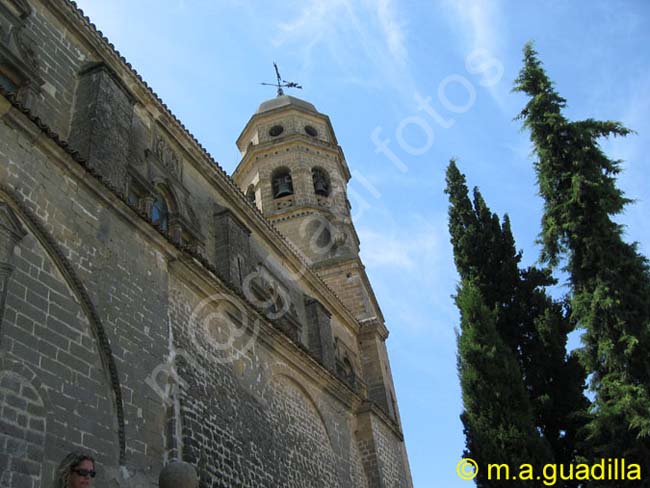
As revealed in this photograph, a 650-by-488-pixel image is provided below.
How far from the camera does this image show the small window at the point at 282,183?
2128 cm

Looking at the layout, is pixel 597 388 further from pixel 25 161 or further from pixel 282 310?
pixel 25 161

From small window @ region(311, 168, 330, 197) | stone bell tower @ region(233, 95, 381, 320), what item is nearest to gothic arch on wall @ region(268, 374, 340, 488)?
stone bell tower @ region(233, 95, 381, 320)

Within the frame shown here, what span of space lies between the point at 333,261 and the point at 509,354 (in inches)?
314

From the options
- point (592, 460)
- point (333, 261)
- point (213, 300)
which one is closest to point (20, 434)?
point (213, 300)

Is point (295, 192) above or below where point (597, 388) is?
above

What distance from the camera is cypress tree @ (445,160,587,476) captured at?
40.4 feet

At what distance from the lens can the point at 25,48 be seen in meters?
8.69

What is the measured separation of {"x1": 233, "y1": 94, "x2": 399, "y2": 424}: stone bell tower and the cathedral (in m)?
2.00

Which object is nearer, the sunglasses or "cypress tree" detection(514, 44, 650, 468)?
the sunglasses

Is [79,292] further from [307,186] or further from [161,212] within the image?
[307,186]

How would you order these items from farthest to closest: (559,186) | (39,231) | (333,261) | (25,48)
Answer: (333,261) < (559,186) < (25,48) < (39,231)

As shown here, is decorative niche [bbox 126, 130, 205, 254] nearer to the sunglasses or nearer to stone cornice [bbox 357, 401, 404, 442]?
the sunglasses

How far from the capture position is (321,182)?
22.0 metres

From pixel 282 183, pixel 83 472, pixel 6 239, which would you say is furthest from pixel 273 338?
pixel 282 183
